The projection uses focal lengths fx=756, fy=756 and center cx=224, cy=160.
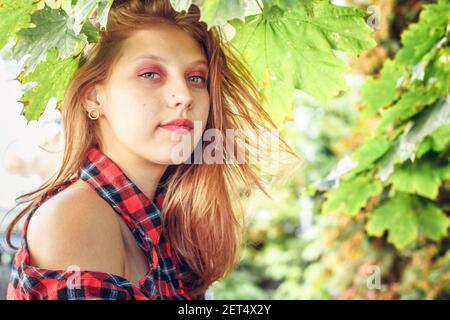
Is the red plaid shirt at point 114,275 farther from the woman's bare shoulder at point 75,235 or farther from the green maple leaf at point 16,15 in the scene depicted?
the green maple leaf at point 16,15

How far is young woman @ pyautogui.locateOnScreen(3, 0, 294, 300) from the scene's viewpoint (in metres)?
0.75

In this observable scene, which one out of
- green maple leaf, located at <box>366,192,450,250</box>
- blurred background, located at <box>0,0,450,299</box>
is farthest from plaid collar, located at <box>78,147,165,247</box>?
blurred background, located at <box>0,0,450,299</box>

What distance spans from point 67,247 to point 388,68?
71 centimetres

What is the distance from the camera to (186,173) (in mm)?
912

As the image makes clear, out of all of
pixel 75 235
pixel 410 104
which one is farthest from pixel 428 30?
pixel 75 235

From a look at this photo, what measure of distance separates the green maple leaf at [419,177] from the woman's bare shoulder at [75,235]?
2.09 feet

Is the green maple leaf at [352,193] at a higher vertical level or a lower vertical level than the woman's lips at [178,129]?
higher

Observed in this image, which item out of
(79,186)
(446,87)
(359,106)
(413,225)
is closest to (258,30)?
(79,186)

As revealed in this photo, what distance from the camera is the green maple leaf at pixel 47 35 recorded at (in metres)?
0.74

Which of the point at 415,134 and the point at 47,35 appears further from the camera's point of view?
the point at 415,134

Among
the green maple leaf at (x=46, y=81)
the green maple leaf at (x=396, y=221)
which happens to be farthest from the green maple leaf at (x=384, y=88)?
the green maple leaf at (x=46, y=81)

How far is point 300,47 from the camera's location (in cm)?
92

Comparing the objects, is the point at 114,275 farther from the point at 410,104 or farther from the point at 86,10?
the point at 410,104

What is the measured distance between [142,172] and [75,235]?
143 millimetres
